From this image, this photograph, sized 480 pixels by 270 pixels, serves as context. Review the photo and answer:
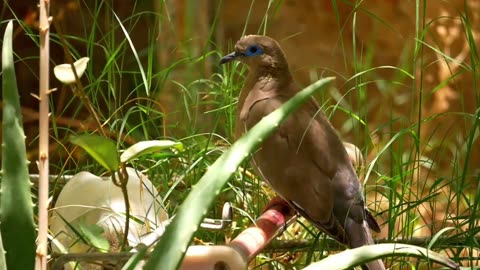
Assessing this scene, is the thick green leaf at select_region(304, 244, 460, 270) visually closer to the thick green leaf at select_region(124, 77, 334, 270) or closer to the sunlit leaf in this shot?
the thick green leaf at select_region(124, 77, 334, 270)

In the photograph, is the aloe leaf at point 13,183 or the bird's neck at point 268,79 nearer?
the aloe leaf at point 13,183

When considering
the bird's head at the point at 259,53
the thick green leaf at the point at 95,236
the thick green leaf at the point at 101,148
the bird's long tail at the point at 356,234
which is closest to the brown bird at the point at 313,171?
the bird's long tail at the point at 356,234

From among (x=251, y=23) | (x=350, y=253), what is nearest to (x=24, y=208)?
(x=350, y=253)

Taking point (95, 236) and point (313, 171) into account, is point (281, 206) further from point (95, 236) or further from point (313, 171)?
point (95, 236)

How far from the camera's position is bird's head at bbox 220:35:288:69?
6.53ft

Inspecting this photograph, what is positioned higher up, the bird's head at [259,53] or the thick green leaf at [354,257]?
the bird's head at [259,53]

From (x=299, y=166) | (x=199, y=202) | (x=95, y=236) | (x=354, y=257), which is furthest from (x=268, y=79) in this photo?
(x=199, y=202)

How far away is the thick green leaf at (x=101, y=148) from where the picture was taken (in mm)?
1014

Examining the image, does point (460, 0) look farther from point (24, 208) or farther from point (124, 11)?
point (24, 208)

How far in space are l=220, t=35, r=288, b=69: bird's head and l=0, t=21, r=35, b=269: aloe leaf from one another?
0.97 meters

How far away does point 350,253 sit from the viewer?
108cm

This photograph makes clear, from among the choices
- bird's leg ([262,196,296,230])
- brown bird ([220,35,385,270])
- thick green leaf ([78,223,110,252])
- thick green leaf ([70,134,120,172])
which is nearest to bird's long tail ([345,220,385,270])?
brown bird ([220,35,385,270])

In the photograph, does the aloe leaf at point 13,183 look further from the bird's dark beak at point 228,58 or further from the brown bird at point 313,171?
the bird's dark beak at point 228,58

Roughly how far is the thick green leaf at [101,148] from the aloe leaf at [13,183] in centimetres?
6
